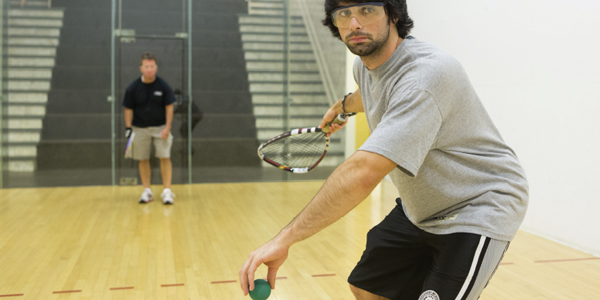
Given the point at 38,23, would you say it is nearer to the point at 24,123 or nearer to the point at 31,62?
the point at 31,62

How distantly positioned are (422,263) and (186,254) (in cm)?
189

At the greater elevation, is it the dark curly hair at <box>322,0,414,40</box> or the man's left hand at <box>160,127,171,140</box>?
the dark curly hair at <box>322,0,414,40</box>

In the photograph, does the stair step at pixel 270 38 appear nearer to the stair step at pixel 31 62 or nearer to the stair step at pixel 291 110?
the stair step at pixel 291 110

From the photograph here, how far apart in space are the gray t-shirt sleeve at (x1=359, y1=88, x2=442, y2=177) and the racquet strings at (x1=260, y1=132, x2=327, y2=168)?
942 mm

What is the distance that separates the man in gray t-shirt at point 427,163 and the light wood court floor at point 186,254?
1267 mm

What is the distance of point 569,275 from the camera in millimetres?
2771

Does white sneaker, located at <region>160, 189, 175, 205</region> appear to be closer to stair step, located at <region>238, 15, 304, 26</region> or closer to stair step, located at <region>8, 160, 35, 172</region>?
stair step, located at <region>8, 160, 35, 172</region>

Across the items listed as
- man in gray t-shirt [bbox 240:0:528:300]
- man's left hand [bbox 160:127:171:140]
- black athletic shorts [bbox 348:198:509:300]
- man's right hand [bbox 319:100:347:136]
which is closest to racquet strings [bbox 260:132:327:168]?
man's right hand [bbox 319:100:347:136]

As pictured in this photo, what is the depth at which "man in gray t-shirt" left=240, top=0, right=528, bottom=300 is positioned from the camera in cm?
103

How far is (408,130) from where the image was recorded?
103 centimetres

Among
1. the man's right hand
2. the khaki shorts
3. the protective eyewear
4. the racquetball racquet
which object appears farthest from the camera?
the khaki shorts

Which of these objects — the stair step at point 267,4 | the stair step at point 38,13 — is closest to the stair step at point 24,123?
the stair step at point 38,13

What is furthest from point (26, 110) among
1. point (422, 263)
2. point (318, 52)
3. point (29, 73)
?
point (422, 263)

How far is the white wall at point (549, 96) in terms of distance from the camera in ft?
10.6
